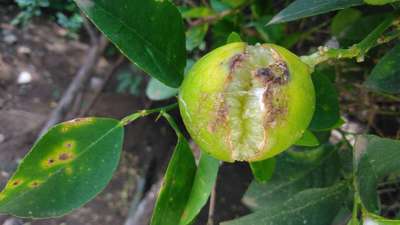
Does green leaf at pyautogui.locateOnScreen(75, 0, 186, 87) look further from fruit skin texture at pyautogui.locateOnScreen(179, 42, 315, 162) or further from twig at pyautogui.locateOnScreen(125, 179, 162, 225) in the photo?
twig at pyautogui.locateOnScreen(125, 179, 162, 225)

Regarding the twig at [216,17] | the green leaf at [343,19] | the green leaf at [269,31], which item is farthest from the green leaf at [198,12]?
the green leaf at [343,19]

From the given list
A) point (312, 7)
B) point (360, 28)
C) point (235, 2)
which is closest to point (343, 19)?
point (360, 28)

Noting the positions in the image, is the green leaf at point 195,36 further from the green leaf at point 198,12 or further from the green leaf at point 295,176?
the green leaf at point 295,176

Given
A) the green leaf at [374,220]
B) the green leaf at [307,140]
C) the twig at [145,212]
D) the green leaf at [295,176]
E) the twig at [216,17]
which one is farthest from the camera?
the twig at [145,212]

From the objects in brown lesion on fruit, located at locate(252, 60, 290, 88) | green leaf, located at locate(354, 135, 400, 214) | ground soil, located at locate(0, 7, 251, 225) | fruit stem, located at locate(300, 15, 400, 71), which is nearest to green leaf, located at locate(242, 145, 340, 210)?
green leaf, located at locate(354, 135, 400, 214)

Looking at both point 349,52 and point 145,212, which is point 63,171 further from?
point 145,212

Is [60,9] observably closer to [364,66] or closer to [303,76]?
[364,66]
